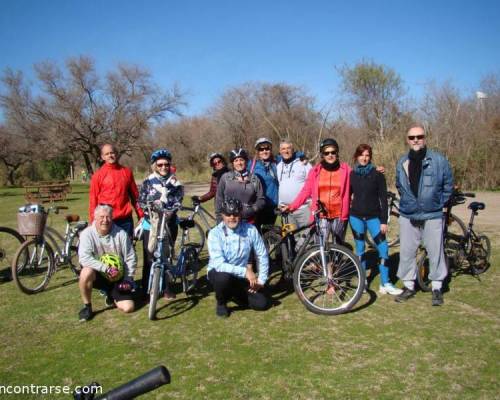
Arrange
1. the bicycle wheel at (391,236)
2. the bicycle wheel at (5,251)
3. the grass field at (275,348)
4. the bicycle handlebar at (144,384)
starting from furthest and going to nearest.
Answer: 1. the bicycle wheel at (391,236)
2. the bicycle wheel at (5,251)
3. the grass field at (275,348)
4. the bicycle handlebar at (144,384)

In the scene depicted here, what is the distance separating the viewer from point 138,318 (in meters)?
4.31

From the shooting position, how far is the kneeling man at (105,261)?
14.0 feet

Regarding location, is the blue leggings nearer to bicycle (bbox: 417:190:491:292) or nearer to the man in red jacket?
bicycle (bbox: 417:190:491:292)

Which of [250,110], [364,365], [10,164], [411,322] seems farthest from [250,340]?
[10,164]

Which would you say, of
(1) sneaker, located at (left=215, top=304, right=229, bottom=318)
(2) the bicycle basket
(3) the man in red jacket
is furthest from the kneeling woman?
(2) the bicycle basket

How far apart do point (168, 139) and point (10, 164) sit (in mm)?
16892

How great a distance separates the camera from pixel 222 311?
14.1 feet

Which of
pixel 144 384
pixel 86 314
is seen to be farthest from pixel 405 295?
pixel 144 384

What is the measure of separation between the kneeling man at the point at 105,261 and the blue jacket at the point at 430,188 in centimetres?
314

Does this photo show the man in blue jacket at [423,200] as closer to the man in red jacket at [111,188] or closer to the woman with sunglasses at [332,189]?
the woman with sunglasses at [332,189]

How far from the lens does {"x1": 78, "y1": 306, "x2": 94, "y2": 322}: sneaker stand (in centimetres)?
432

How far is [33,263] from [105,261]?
80.6 inches

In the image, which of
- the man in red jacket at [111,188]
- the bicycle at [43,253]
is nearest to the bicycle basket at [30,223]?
the bicycle at [43,253]

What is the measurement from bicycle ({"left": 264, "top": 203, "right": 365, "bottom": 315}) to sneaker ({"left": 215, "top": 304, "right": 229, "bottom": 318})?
780 mm
